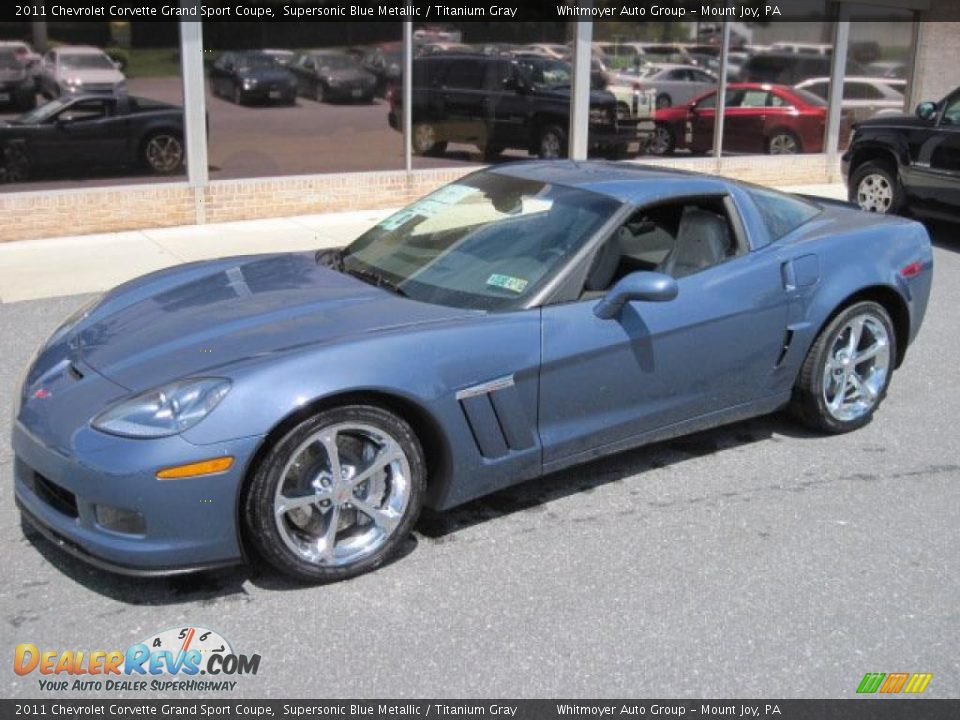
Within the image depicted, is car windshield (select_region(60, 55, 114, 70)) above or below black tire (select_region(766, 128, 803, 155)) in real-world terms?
above

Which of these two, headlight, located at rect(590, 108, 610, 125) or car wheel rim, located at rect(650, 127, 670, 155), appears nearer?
headlight, located at rect(590, 108, 610, 125)


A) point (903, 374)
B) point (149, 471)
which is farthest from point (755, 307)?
point (149, 471)

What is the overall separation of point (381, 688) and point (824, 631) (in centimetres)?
146

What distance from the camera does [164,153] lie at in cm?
1061

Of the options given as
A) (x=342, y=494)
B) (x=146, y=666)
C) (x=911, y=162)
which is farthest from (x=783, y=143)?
(x=146, y=666)

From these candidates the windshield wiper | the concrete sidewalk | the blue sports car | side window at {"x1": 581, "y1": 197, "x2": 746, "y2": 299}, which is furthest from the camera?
the concrete sidewalk

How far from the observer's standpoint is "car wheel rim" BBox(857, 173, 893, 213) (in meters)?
10.9

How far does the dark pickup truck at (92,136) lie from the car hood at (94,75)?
5.9 inches

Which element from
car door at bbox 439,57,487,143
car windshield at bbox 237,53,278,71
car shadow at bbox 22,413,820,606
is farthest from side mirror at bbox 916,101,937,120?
car windshield at bbox 237,53,278,71

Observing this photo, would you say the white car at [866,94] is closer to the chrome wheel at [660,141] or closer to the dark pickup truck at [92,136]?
the chrome wheel at [660,141]

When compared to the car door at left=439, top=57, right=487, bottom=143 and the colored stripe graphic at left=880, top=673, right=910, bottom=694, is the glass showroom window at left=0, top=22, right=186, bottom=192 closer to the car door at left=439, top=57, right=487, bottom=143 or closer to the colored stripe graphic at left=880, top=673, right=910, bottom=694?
the car door at left=439, top=57, right=487, bottom=143

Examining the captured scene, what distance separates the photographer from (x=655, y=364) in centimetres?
441

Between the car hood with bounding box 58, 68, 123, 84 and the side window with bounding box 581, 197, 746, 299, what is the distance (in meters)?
7.10
